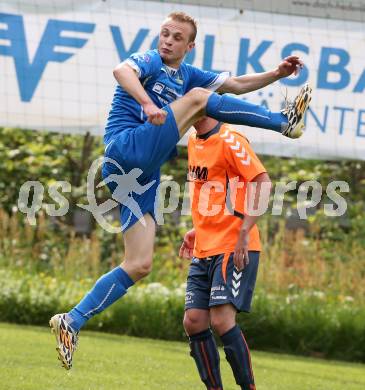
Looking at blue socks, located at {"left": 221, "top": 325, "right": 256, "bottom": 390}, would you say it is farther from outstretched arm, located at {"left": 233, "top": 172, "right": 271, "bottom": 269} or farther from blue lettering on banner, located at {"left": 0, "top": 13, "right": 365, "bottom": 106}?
blue lettering on banner, located at {"left": 0, "top": 13, "right": 365, "bottom": 106}

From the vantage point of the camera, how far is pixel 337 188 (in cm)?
1596

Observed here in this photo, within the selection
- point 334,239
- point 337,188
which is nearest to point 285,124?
point 334,239

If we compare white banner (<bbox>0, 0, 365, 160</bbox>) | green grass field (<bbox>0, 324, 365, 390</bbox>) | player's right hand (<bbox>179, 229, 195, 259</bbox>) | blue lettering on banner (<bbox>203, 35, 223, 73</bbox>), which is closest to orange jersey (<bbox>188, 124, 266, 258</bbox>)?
player's right hand (<bbox>179, 229, 195, 259</bbox>)

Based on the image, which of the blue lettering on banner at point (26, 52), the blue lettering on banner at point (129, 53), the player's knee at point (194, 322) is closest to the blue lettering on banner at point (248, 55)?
the blue lettering on banner at point (129, 53)

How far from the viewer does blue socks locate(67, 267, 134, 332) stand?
6.23 metres

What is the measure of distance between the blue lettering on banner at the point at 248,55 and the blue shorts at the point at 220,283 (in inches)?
231

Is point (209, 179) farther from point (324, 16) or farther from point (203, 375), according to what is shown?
point (324, 16)

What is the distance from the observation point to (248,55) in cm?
1216

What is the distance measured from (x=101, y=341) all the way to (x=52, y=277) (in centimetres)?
249

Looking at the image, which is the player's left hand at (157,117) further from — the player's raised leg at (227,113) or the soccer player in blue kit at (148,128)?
Answer: the player's raised leg at (227,113)

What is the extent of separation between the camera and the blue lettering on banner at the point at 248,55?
12125mm

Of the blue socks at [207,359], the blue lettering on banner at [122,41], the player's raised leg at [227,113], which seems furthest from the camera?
the blue lettering on banner at [122,41]

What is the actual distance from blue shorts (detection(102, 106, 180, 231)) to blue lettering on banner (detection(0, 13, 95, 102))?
584 centimetres

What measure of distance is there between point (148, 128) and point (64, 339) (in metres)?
1.31
